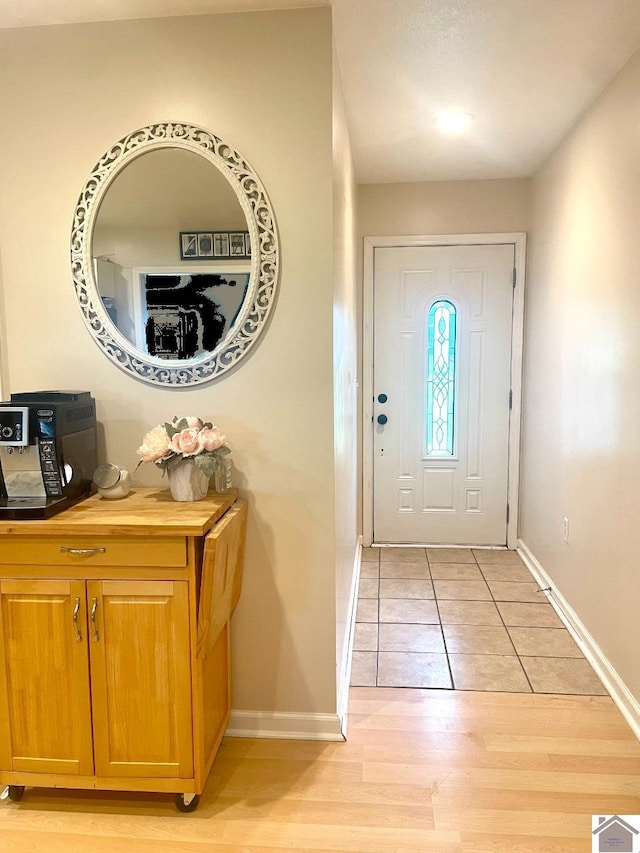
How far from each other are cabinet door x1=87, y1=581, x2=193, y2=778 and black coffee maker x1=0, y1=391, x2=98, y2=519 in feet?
0.96

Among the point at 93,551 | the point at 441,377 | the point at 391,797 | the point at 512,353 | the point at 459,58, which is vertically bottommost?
the point at 391,797

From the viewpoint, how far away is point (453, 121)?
9.57 ft

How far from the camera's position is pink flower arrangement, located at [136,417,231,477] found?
190cm

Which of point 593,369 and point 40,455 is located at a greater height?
point 593,369

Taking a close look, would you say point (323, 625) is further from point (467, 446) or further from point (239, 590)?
point (467, 446)

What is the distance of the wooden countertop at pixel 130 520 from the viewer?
1712mm

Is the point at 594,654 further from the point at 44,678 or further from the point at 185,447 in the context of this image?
the point at 44,678

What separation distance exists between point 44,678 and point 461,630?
6.28ft

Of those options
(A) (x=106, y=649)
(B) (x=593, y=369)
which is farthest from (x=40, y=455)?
(B) (x=593, y=369)

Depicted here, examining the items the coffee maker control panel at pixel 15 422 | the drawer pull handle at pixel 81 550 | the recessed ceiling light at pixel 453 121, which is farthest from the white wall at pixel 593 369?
the coffee maker control panel at pixel 15 422

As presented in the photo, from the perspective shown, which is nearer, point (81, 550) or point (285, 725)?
point (81, 550)

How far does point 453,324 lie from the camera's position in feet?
13.2

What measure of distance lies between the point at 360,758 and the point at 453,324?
9.04 feet

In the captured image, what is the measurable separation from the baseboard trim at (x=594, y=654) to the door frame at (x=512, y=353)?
66 centimetres
